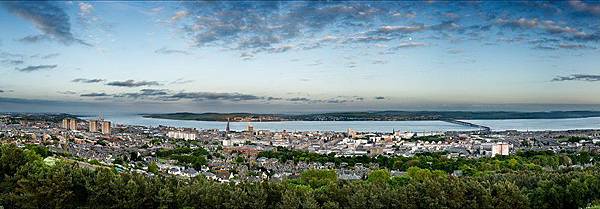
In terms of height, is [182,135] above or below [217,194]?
below

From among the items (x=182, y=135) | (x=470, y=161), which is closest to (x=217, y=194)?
(x=470, y=161)

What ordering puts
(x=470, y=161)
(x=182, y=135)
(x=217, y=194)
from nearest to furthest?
(x=217, y=194)
(x=470, y=161)
(x=182, y=135)

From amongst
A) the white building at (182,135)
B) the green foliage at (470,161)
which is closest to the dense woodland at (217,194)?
the green foliage at (470,161)

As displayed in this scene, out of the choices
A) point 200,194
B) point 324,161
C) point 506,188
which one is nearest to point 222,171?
point 324,161

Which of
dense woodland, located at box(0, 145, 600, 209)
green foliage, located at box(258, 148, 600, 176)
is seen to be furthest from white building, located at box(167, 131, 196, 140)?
dense woodland, located at box(0, 145, 600, 209)

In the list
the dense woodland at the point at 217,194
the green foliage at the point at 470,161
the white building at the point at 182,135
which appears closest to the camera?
the dense woodland at the point at 217,194

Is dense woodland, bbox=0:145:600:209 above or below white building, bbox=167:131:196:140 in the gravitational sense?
above

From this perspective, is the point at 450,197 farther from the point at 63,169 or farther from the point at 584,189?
the point at 63,169

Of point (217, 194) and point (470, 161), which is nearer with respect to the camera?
point (217, 194)

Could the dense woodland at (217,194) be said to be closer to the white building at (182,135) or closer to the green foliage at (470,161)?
the green foliage at (470,161)

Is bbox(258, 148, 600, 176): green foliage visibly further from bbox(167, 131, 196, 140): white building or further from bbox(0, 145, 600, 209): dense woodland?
bbox(167, 131, 196, 140): white building

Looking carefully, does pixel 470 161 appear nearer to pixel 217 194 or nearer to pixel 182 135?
pixel 217 194
